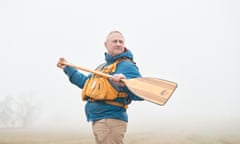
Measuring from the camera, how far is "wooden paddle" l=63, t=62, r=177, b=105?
4.05 m

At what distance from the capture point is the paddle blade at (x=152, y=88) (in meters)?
4.05

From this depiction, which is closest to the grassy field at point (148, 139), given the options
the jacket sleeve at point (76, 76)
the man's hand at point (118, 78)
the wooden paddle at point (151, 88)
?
the jacket sleeve at point (76, 76)

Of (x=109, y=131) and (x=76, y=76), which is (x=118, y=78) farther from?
(x=76, y=76)

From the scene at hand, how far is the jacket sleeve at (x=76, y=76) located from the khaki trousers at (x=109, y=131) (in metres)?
0.95

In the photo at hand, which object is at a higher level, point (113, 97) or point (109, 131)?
point (113, 97)

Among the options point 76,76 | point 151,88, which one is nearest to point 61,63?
point 76,76

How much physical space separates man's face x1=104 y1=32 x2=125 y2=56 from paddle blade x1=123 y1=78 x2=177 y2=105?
0.48 meters

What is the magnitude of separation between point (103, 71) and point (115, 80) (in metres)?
0.48

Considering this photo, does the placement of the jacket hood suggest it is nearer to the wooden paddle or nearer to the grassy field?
the wooden paddle

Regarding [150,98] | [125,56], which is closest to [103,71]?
[125,56]

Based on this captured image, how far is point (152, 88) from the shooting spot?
14.2 feet
